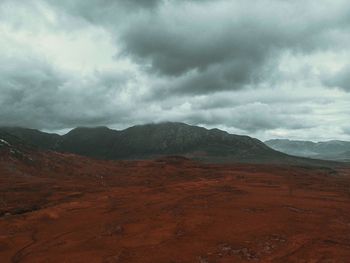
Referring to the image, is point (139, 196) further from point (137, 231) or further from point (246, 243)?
point (246, 243)

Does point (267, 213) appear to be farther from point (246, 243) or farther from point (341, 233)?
point (246, 243)

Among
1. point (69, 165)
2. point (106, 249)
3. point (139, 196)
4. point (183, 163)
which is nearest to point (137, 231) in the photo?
point (106, 249)

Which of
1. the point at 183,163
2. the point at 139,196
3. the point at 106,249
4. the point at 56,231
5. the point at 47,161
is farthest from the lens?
the point at 183,163

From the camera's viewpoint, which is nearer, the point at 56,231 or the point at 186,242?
the point at 186,242

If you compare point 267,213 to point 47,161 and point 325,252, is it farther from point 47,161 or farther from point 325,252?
point 47,161

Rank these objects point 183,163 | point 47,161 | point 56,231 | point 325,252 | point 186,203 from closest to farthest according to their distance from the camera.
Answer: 1. point 325,252
2. point 56,231
3. point 186,203
4. point 47,161
5. point 183,163

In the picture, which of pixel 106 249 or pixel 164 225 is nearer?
pixel 106 249

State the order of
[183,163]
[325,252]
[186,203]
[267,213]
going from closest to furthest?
[325,252]
[267,213]
[186,203]
[183,163]

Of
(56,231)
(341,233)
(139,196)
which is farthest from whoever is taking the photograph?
(139,196)

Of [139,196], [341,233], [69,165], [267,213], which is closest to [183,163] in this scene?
[69,165]
